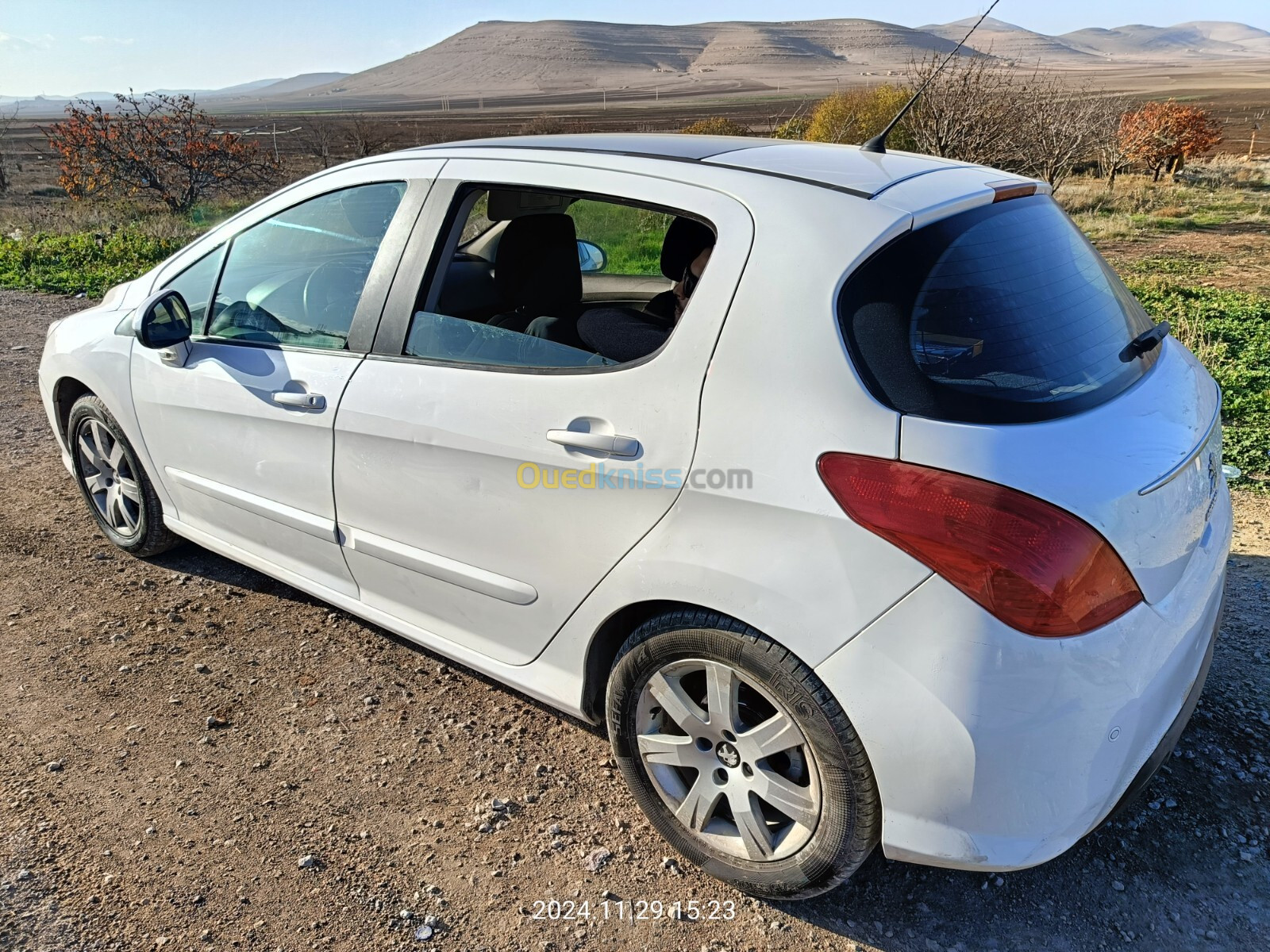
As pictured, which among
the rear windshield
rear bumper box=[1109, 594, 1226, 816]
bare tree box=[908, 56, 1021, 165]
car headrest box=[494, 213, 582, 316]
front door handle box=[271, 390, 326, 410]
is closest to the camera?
the rear windshield

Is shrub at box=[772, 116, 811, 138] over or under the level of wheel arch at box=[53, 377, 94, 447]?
under

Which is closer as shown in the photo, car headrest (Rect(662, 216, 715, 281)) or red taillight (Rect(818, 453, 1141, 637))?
red taillight (Rect(818, 453, 1141, 637))

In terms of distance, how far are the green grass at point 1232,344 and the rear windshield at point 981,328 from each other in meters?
3.42

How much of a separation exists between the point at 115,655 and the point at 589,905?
2.14 meters

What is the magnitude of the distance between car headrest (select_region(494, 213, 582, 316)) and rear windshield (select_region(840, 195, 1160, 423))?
4.26 feet

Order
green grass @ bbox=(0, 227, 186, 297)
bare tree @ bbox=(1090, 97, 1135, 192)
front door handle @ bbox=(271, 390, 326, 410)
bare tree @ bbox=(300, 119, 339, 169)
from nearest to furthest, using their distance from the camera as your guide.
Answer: front door handle @ bbox=(271, 390, 326, 410)
green grass @ bbox=(0, 227, 186, 297)
bare tree @ bbox=(1090, 97, 1135, 192)
bare tree @ bbox=(300, 119, 339, 169)

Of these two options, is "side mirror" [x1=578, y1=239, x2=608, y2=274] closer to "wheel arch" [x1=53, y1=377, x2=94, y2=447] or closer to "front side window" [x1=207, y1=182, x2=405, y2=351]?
"front side window" [x1=207, y1=182, x2=405, y2=351]

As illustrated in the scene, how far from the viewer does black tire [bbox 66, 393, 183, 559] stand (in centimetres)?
381

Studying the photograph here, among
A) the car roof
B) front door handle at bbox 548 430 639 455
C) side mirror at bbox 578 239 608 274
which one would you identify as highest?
the car roof

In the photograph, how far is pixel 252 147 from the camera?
67.3 ft

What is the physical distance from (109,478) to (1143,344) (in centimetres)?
407

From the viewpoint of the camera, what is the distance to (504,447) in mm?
2377

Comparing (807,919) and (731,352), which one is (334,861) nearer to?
(807,919)

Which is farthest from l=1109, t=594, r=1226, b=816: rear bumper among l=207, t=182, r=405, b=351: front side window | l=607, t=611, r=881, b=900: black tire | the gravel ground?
l=207, t=182, r=405, b=351: front side window
